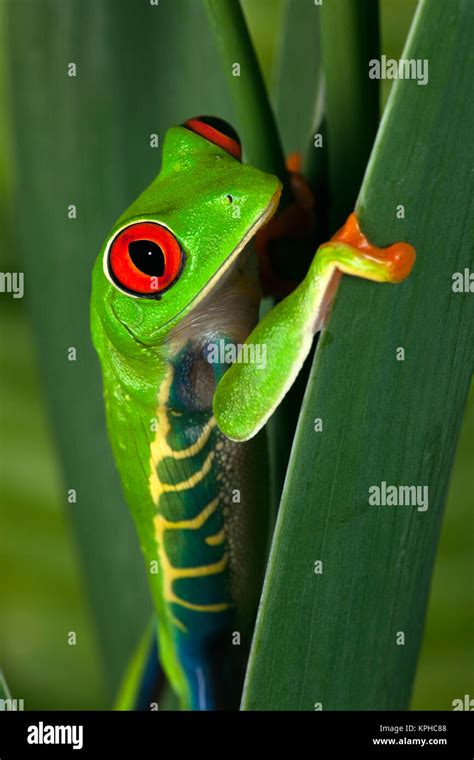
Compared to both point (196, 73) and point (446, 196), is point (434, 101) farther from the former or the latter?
point (196, 73)

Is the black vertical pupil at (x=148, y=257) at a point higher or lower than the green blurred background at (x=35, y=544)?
higher

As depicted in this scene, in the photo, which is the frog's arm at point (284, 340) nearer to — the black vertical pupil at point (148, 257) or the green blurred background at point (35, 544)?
the black vertical pupil at point (148, 257)

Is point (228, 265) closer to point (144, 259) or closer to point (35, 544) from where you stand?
point (144, 259)

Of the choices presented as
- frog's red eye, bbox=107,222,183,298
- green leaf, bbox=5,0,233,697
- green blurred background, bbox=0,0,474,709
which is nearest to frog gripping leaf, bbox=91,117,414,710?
frog's red eye, bbox=107,222,183,298

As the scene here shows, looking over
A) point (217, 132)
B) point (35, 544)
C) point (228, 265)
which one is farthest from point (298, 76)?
point (35, 544)

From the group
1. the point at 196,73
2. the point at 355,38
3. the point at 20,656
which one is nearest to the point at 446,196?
the point at 355,38

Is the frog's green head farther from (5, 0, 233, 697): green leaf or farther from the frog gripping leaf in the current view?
(5, 0, 233, 697): green leaf

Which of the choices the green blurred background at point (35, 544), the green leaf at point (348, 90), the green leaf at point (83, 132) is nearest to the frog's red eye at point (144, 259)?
the green leaf at point (348, 90)
